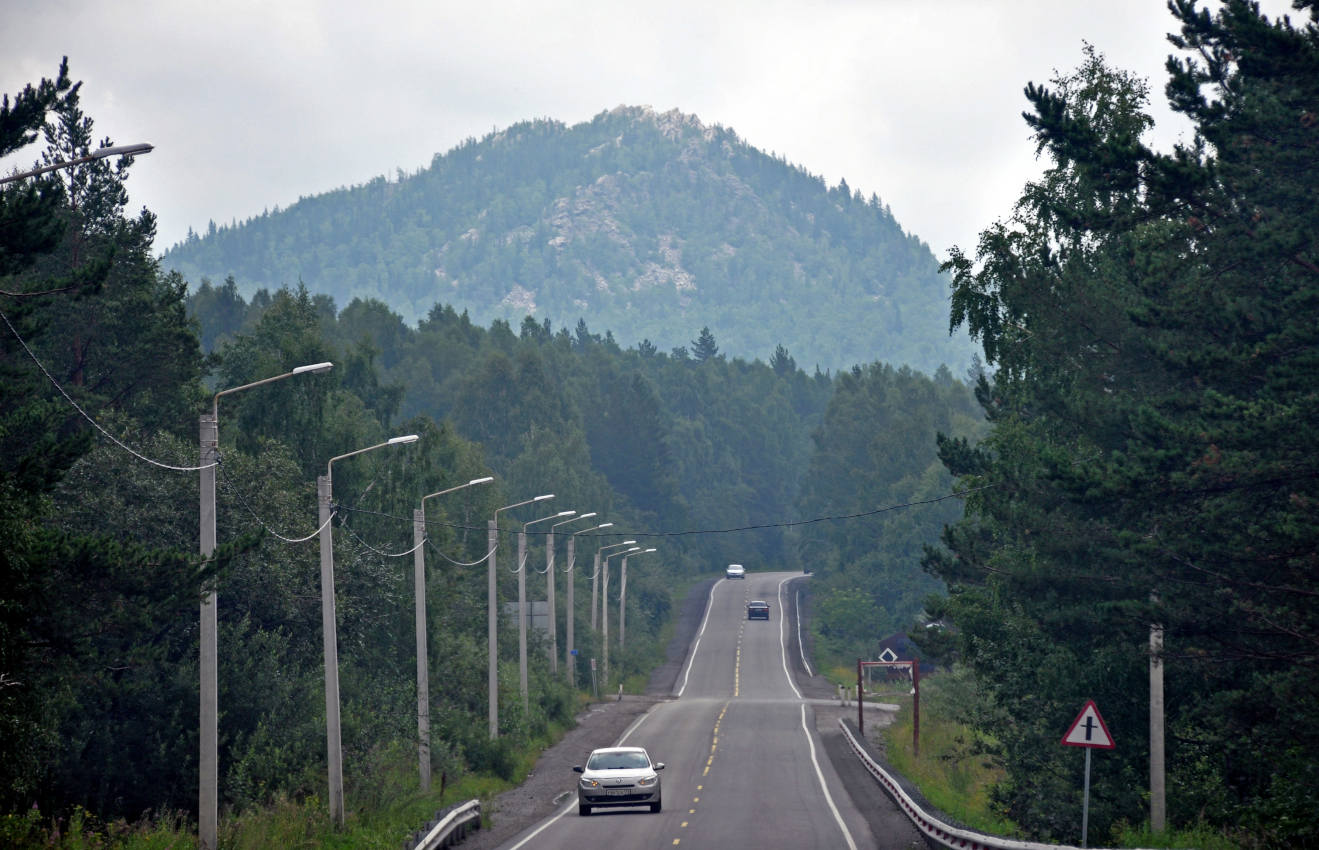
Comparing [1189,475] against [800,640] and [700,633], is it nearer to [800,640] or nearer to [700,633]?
[800,640]

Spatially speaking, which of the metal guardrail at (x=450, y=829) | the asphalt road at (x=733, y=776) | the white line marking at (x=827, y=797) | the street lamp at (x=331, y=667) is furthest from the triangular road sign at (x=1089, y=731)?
the street lamp at (x=331, y=667)

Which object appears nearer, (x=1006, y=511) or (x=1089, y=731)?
(x=1089, y=731)

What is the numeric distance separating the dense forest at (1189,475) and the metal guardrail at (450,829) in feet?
38.4

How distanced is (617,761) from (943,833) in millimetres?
11540

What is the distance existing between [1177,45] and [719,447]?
156 meters

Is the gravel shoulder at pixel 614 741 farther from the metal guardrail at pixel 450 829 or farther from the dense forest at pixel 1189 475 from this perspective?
the dense forest at pixel 1189 475

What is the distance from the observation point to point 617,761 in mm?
34875

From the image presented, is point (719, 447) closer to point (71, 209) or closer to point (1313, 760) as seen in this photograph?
point (71, 209)

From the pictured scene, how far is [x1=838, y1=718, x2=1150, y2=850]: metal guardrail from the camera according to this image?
20333 millimetres

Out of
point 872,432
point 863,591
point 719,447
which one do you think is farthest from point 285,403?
point 719,447

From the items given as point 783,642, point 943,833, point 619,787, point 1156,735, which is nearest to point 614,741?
point 619,787

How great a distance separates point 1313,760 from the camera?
68.7 feet

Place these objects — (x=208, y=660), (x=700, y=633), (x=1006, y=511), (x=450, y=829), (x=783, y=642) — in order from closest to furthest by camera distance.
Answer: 1. (x=208, y=660)
2. (x=450, y=829)
3. (x=1006, y=511)
4. (x=783, y=642)
5. (x=700, y=633)

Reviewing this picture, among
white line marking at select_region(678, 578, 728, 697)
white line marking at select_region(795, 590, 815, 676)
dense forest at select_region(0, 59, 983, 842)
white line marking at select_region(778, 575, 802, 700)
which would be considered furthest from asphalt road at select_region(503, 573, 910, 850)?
dense forest at select_region(0, 59, 983, 842)
